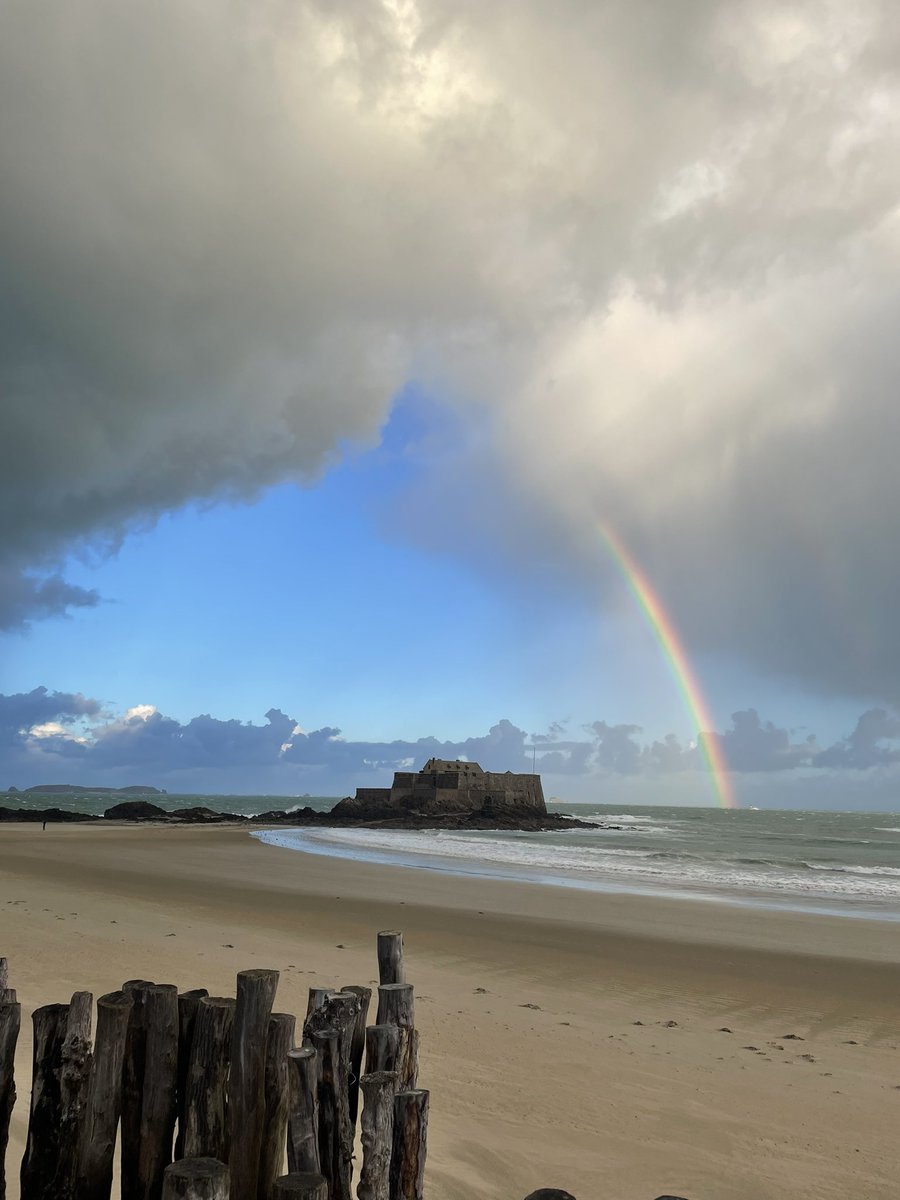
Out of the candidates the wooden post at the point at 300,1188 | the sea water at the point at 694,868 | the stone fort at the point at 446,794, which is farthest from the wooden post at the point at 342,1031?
the stone fort at the point at 446,794

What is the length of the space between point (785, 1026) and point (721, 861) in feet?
99.1

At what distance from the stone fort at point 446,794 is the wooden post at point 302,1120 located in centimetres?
7958

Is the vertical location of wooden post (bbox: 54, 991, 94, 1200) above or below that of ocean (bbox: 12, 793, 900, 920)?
above

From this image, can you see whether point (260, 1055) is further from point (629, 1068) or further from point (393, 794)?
point (393, 794)

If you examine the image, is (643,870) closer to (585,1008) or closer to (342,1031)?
(585,1008)

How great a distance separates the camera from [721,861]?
123ft

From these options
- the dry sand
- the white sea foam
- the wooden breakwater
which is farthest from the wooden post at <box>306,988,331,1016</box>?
the white sea foam

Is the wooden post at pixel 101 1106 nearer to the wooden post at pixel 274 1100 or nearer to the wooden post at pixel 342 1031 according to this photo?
the wooden post at pixel 274 1100

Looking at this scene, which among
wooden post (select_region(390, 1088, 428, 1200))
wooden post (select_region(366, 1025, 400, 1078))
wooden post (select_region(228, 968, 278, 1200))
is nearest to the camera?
wooden post (select_region(390, 1088, 428, 1200))

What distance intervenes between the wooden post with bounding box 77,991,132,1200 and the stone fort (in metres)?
79.5

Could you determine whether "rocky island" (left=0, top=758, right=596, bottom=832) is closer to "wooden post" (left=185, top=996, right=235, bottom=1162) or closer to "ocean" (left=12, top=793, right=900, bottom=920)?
"ocean" (left=12, top=793, right=900, bottom=920)

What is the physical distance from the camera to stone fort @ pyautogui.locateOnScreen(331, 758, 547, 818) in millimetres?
85062

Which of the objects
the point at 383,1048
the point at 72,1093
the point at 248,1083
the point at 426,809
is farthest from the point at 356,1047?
the point at 426,809

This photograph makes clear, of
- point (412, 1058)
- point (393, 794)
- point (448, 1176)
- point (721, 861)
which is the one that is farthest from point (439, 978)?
point (393, 794)
